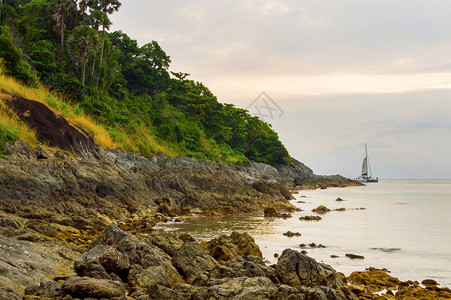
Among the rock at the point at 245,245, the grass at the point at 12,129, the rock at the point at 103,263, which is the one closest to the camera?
the rock at the point at 103,263

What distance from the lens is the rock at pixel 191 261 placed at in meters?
10.1

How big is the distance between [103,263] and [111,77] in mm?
43123

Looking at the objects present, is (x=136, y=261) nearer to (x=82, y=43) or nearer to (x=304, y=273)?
(x=304, y=273)

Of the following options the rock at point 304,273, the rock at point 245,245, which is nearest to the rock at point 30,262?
the rock at point 304,273

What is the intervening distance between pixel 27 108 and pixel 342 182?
3432 inches

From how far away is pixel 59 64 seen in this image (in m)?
40.8

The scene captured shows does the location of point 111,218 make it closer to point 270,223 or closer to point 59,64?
point 270,223

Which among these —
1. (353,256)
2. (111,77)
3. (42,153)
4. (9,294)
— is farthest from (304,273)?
(111,77)

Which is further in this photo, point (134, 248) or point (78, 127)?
point (78, 127)

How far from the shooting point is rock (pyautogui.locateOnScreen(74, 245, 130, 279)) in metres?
8.48

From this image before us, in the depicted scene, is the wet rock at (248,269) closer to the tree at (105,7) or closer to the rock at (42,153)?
the rock at (42,153)

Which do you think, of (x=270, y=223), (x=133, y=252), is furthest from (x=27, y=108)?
(x=133, y=252)

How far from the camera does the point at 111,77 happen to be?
48688mm

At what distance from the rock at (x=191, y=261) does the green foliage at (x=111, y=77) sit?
24624mm
